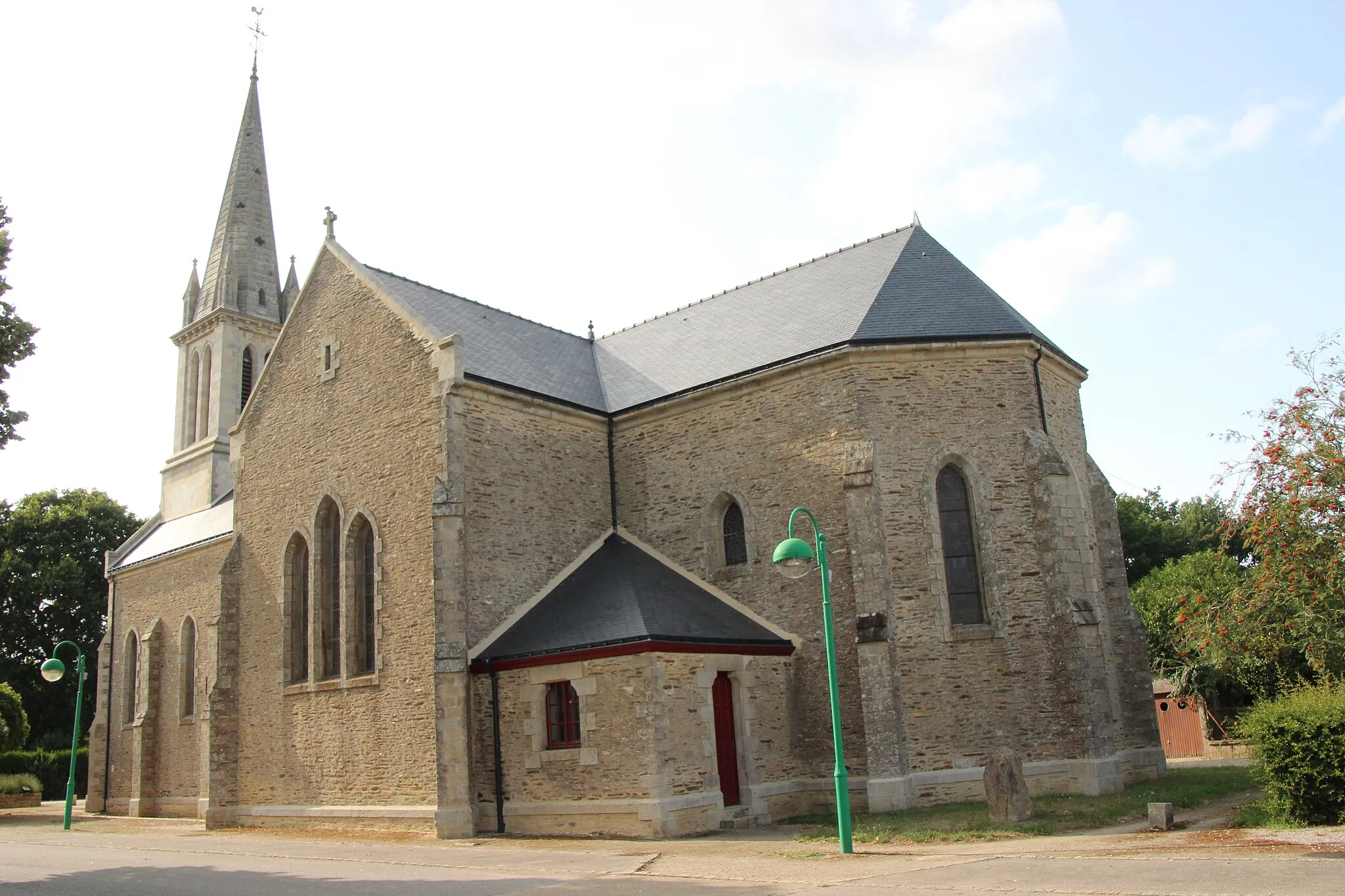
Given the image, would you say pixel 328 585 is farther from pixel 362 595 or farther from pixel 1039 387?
pixel 1039 387

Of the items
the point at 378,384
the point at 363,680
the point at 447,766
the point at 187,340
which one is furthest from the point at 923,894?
the point at 187,340

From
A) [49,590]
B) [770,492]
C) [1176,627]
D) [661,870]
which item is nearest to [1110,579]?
[770,492]

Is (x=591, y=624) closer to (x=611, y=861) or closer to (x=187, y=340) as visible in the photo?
(x=611, y=861)

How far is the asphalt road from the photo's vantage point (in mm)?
9383

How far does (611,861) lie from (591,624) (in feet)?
15.8

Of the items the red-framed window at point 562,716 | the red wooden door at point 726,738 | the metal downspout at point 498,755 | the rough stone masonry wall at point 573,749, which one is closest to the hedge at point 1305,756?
the red wooden door at point 726,738

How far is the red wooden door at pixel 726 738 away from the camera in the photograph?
17.3 meters

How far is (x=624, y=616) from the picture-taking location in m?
17.2

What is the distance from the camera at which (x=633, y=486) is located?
21.9 metres

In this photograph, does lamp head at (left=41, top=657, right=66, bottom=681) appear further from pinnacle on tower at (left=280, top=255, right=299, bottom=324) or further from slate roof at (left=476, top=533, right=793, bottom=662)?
pinnacle on tower at (left=280, top=255, right=299, bottom=324)

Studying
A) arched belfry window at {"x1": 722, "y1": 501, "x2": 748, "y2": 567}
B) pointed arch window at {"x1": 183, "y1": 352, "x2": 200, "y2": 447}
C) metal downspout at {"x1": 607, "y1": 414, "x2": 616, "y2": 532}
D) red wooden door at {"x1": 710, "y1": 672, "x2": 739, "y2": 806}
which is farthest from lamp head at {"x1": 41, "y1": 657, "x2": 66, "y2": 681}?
red wooden door at {"x1": 710, "y1": 672, "x2": 739, "y2": 806}

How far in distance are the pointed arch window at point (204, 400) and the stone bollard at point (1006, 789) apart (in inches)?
1160

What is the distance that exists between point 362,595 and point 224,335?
60.3ft

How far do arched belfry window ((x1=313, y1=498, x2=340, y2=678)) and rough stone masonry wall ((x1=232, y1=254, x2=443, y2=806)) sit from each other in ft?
0.66
